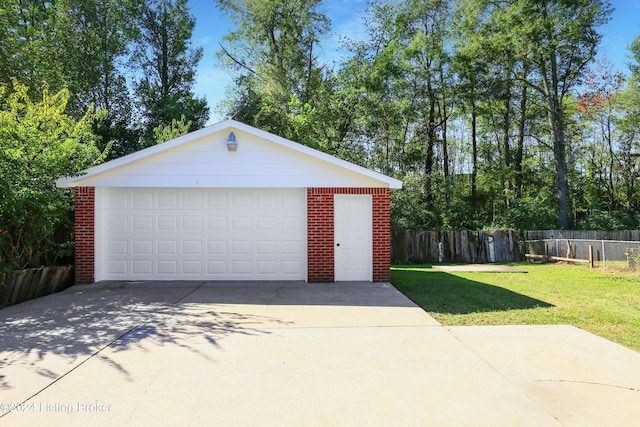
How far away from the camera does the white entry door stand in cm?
980

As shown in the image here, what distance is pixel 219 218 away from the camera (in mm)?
9961

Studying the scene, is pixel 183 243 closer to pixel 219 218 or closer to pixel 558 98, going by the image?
pixel 219 218

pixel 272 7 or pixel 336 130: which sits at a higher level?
pixel 272 7

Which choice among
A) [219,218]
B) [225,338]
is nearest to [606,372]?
[225,338]

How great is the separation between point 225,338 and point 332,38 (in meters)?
23.3

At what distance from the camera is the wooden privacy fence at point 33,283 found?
726cm

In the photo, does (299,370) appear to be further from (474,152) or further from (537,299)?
(474,152)

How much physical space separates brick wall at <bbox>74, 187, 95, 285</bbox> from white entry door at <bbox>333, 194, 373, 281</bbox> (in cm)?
562

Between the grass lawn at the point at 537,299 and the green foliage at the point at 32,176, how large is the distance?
7301mm

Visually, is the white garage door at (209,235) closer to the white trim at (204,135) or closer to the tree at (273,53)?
the white trim at (204,135)

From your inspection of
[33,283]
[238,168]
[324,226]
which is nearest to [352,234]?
[324,226]

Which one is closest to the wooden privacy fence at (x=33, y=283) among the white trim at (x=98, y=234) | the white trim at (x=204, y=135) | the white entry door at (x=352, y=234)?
the white trim at (x=98, y=234)

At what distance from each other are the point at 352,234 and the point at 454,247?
10629 millimetres

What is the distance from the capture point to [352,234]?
982cm
